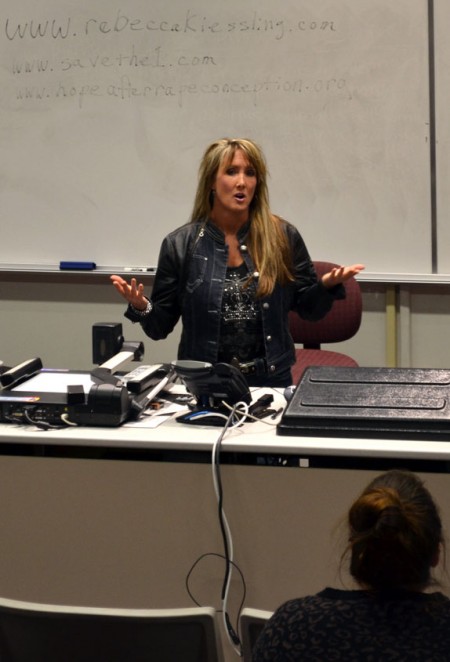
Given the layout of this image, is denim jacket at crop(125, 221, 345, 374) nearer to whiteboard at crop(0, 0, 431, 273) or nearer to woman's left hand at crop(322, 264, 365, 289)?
woman's left hand at crop(322, 264, 365, 289)

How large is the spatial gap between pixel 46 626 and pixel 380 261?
112 inches

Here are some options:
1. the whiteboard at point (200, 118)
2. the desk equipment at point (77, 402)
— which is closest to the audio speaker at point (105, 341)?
the desk equipment at point (77, 402)

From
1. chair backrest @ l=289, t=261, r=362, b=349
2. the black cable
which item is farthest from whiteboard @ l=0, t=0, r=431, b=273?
the black cable

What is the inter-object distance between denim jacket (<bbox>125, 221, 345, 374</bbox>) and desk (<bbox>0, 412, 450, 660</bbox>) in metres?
0.79

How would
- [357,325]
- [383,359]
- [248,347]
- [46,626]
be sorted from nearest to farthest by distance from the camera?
[46,626]
[248,347]
[357,325]
[383,359]

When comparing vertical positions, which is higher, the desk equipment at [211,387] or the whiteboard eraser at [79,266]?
the whiteboard eraser at [79,266]

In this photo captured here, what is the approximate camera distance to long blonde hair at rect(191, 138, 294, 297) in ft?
10.2

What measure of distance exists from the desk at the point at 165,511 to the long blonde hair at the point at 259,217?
897 mm

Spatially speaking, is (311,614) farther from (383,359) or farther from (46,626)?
(383,359)

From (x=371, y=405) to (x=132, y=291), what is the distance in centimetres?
102

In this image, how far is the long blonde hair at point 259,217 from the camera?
3102 mm

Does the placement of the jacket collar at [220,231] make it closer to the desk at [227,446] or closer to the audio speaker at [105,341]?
the audio speaker at [105,341]

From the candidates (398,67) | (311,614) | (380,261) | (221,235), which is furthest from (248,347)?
(311,614)

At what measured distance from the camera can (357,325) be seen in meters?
3.84
